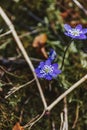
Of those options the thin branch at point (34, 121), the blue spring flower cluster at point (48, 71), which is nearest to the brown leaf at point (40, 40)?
the blue spring flower cluster at point (48, 71)

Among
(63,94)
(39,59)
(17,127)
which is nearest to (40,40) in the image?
(39,59)

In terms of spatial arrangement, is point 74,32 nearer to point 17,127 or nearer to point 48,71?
point 48,71

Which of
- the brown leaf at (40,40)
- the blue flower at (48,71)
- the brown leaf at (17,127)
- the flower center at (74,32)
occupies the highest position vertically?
the brown leaf at (40,40)

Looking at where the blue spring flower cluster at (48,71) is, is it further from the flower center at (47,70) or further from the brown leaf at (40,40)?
the brown leaf at (40,40)

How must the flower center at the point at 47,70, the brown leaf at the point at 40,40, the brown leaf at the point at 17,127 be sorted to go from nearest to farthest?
the brown leaf at the point at 17,127 → the flower center at the point at 47,70 → the brown leaf at the point at 40,40

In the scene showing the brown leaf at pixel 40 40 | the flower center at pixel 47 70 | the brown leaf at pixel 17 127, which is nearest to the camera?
the brown leaf at pixel 17 127

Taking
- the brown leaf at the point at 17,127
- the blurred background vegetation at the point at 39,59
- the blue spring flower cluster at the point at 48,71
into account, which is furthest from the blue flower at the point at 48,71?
the brown leaf at the point at 17,127

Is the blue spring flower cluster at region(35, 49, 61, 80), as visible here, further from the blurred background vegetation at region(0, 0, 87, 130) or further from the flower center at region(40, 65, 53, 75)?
the blurred background vegetation at region(0, 0, 87, 130)

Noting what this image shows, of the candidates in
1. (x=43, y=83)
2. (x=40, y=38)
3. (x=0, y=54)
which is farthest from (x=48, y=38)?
(x=43, y=83)

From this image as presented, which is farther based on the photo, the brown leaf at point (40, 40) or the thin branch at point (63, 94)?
the brown leaf at point (40, 40)

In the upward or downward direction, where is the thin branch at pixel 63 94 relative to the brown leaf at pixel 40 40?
downward

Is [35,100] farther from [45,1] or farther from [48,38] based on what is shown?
[45,1]
